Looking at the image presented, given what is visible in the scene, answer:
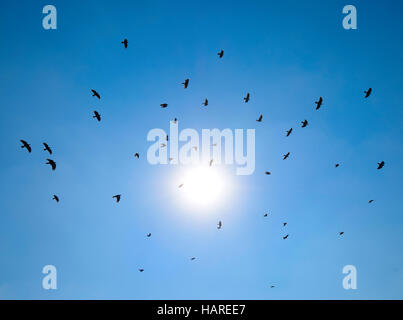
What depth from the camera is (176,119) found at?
60.7 feet

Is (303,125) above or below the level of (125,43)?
below
